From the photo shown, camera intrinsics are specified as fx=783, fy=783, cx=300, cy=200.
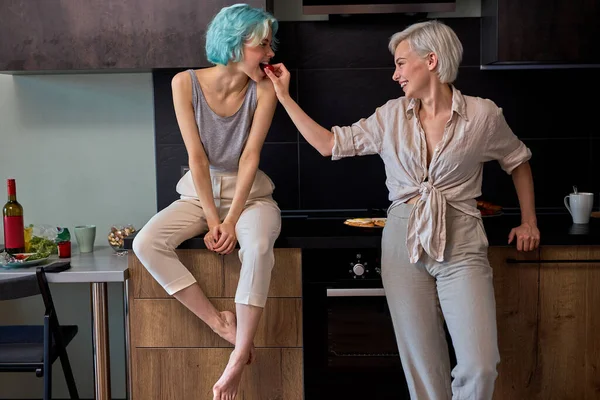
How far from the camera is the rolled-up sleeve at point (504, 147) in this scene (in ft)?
8.27

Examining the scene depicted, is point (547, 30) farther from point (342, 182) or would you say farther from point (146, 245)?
point (146, 245)

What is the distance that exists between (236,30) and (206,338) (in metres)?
A: 1.07

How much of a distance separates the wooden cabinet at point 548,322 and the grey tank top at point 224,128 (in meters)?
0.96

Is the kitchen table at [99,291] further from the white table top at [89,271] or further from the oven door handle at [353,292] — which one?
the oven door handle at [353,292]

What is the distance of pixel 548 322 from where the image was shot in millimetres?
2756

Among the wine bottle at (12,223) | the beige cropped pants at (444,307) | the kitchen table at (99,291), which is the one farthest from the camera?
the wine bottle at (12,223)

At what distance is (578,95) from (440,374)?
1479 mm

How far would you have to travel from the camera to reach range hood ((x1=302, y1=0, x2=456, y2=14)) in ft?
10.0

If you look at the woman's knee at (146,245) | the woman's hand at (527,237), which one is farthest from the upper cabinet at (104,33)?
the woman's hand at (527,237)

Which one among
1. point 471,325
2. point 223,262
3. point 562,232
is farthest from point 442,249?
point 223,262

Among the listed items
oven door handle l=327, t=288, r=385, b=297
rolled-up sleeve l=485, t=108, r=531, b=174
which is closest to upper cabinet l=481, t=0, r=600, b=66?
rolled-up sleeve l=485, t=108, r=531, b=174

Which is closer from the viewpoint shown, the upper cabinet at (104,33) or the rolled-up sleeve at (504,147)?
the rolled-up sleeve at (504,147)

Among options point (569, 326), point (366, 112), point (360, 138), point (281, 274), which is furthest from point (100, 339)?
point (569, 326)

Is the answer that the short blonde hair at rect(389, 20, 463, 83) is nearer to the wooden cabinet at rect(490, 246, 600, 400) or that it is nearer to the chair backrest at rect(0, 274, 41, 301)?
the wooden cabinet at rect(490, 246, 600, 400)
